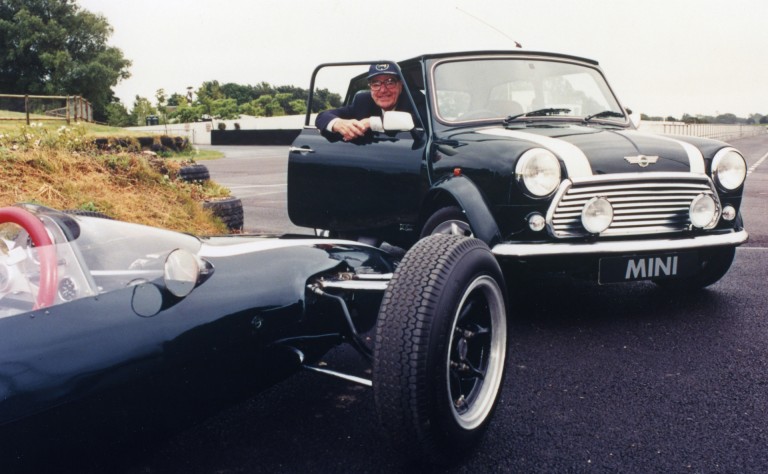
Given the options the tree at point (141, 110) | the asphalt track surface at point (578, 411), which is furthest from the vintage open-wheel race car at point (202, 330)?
the tree at point (141, 110)

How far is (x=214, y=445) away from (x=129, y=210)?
3775 mm

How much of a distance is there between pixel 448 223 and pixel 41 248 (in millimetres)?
2479

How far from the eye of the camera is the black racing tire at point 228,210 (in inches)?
263

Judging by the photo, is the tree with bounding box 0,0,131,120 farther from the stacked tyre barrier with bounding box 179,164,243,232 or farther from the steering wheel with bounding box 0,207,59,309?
the steering wheel with bounding box 0,207,59,309

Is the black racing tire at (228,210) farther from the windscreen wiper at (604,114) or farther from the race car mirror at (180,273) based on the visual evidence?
the race car mirror at (180,273)

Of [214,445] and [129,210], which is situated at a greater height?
[129,210]

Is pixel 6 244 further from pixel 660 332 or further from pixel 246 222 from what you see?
pixel 246 222

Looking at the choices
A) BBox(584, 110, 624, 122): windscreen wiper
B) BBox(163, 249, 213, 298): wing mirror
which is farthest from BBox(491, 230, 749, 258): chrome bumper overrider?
BBox(163, 249, 213, 298): wing mirror

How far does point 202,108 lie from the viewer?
83.3 metres

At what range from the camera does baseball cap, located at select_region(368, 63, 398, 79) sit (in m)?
4.84

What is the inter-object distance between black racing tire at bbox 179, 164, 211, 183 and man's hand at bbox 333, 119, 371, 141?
102 inches

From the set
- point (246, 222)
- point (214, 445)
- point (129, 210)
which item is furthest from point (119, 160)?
point (214, 445)

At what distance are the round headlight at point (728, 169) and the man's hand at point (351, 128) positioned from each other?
2158 mm

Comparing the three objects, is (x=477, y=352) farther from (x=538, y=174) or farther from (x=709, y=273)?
(x=709, y=273)
